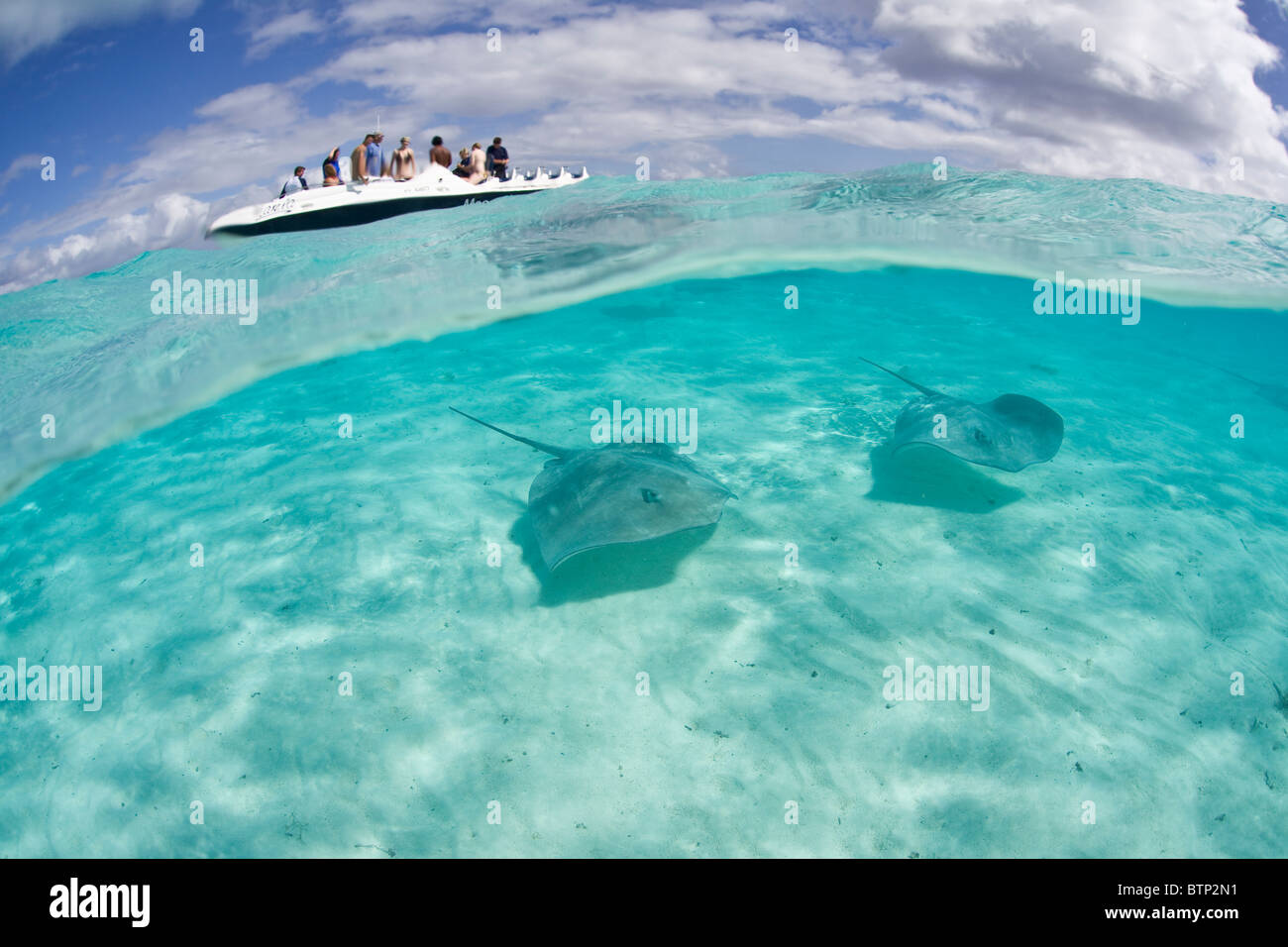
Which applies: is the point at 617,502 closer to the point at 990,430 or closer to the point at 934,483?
the point at 990,430

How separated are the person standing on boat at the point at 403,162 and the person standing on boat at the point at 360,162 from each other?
822 millimetres

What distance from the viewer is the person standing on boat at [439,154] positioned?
55.0 feet

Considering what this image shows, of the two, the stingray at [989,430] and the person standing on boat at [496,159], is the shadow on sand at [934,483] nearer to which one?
the stingray at [989,430]

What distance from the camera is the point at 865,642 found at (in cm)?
549

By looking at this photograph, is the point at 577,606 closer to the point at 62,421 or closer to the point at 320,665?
the point at 320,665

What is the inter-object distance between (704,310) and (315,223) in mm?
12540

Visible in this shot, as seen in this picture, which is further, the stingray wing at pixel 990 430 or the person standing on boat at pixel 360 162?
the person standing on boat at pixel 360 162

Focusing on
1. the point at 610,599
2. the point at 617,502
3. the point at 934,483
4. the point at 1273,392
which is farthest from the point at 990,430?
the point at 1273,392

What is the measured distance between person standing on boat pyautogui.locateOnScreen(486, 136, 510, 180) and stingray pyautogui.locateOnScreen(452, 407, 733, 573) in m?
15.3

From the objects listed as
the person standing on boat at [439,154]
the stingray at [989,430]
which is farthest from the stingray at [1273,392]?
the person standing on boat at [439,154]

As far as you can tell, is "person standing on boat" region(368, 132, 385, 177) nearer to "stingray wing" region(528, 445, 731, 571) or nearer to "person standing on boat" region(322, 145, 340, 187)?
"person standing on boat" region(322, 145, 340, 187)

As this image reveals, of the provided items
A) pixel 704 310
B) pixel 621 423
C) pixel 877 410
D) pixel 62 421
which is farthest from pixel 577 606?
pixel 704 310

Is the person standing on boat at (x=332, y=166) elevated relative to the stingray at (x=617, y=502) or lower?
elevated

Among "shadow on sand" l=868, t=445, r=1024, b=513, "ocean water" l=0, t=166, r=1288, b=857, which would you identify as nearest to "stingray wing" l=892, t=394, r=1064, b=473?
"shadow on sand" l=868, t=445, r=1024, b=513
